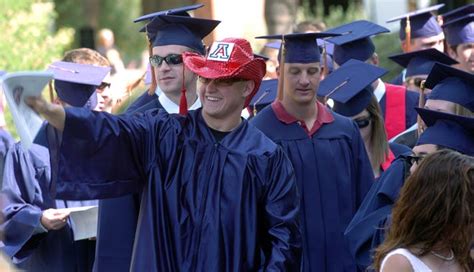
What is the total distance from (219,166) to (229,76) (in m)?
0.45

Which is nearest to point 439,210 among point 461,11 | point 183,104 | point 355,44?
point 183,104

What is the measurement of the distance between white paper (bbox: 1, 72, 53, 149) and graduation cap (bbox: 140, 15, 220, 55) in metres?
2.25

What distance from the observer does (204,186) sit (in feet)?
19.9

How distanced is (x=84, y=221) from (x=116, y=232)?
1021 millimetres

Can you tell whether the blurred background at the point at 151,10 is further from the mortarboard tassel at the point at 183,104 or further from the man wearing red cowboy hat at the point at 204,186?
the man wearing red cowboy hat at the point at 204,186

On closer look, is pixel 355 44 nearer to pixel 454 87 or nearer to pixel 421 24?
pixel 421 24

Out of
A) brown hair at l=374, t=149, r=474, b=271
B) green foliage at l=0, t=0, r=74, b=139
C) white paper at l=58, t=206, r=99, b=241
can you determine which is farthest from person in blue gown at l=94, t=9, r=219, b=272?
green foliage at l=0, t=0, r=74, b=139

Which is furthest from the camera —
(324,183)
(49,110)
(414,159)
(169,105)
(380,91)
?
(380,91)

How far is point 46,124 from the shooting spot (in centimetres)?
566

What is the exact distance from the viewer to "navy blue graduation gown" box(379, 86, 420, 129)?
31.2ft

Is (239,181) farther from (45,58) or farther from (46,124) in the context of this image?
(45,58)

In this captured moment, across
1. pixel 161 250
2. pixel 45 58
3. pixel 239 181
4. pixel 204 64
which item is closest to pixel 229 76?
pixel 204 64

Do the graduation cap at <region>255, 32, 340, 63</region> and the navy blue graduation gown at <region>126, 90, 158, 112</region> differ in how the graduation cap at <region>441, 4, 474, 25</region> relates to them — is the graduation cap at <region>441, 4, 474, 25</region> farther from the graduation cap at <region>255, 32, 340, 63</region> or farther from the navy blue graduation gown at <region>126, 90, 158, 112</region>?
the navy blue graduation gown at <region>126, 90, 158, 112</region>

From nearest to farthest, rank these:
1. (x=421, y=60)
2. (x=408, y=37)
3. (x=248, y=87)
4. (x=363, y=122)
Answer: (x=248, y=87) → (x=363, y=122) → (x=421, y=60) → (x=408, y=37)
